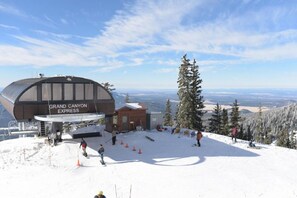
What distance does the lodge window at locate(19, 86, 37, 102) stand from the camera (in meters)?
22.1

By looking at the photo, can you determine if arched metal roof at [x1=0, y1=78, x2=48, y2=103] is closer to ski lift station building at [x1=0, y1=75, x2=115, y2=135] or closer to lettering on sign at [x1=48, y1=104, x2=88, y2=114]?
ski lift station building at [x1=0, y1=75, x2=115, y2=135]

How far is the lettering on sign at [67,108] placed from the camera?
2379 cm

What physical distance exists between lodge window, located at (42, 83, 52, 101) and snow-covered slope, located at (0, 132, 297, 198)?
Answer: 4.34 metres

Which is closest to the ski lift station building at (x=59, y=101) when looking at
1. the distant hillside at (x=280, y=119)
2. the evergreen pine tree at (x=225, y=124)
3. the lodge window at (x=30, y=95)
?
the lodge window at (x=30, y=95)

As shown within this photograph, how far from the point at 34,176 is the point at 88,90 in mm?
11637

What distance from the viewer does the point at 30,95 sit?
22531mm

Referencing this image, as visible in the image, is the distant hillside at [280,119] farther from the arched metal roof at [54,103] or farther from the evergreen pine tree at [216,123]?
the arched metal roof at [54,103]

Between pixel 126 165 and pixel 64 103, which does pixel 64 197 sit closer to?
pixel 126 165

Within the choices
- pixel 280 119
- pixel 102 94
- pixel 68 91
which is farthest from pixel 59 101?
pixel 280 119

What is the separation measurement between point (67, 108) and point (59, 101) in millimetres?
993

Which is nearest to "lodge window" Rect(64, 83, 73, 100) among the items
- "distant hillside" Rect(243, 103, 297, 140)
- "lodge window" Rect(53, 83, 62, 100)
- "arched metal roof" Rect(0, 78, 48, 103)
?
"lodge window" Rect(53, 83, 62, 100)

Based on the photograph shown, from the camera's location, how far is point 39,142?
25.0m

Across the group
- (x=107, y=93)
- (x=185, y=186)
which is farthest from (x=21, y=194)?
(x=107, y=93)

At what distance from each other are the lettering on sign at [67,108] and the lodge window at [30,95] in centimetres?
162
